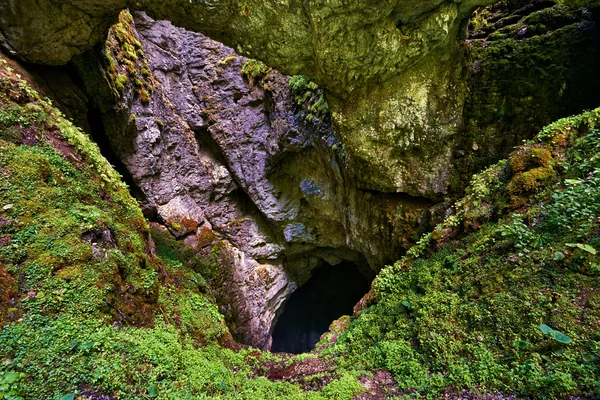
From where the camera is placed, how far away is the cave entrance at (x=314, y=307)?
1598 centimetres

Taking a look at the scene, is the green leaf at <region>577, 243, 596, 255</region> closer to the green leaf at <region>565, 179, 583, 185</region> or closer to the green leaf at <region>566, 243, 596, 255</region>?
the green leaf at <region>566, 243, 596, 255</region>

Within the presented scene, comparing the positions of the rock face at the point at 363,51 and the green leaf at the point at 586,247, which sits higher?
the rock face at the point at 363,51

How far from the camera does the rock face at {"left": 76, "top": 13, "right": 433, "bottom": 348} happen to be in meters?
8.03

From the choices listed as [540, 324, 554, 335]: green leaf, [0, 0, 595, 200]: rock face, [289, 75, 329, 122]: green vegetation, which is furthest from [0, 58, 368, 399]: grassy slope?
[289, 75, 329, 122]: green vegetation

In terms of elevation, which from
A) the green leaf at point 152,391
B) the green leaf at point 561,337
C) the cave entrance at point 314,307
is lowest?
the cave entrance at point 314,307

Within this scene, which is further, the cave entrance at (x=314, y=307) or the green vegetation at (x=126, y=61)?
the cave entrance at (x=314, y=307)

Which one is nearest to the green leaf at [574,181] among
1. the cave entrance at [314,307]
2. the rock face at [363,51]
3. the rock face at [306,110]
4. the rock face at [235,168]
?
the rock face at [306,110]

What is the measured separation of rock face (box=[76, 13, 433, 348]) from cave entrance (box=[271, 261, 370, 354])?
3.49 metres

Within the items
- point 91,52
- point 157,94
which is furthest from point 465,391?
point 157,94

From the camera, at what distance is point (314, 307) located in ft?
55.5

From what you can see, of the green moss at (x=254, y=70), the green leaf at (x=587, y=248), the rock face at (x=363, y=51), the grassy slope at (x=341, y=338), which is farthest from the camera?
the green moss at (x=254, y=70)

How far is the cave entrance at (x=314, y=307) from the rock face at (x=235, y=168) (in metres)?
3.49

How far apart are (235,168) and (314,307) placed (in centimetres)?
1105

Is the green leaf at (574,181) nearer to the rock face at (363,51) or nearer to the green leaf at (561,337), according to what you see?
the green leaf at (561,337)
